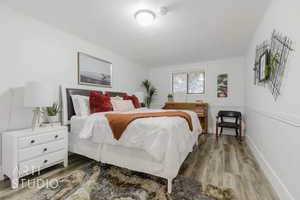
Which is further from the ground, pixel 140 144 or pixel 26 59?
pixel 26 59

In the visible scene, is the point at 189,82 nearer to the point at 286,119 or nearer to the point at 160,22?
the point at 160,22

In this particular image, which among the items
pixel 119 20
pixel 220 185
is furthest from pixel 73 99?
pixel 220 185

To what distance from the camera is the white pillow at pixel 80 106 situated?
8.03ft

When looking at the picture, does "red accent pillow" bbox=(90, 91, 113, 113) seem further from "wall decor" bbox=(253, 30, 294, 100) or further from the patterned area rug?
"wall decor" bbox=(253, 30, 294, 100)

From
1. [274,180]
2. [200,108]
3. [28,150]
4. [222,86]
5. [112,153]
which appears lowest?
[274,180]

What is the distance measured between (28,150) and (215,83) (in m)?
4.70

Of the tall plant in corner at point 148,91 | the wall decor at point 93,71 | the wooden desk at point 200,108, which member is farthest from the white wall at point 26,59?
the wooden desk at point 200,108

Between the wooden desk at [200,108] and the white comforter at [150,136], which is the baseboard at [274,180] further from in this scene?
the wooden desk at [200,108]

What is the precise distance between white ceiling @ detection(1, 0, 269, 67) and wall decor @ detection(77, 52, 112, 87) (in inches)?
15.9

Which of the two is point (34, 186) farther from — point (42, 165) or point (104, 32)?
point (104, 32)

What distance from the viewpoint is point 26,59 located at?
2.07m

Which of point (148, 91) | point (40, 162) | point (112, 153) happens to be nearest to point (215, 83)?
point (148, 91)

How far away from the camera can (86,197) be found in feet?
4.70

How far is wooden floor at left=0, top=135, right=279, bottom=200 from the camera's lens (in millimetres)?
1553
